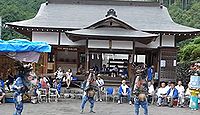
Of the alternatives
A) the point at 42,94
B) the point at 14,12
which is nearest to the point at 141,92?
the point at 42,94

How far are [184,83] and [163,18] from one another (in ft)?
14.7

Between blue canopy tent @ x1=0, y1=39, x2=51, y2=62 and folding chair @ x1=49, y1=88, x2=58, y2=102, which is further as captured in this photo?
folding chair @ x1=49, y1=88, x2=58, y2=102

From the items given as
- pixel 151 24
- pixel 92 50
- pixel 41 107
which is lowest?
pixel 41 107

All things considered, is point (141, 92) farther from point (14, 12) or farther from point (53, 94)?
point (14, 12)

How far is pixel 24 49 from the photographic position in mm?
13219

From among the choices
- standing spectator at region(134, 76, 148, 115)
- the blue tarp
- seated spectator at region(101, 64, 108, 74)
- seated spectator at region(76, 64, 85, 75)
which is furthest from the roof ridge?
standing spectator at region(134, 76, 148, 115)

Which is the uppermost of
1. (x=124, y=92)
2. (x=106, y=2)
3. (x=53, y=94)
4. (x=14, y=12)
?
(x=14, y=12)

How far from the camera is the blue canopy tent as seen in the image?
13.3 metres

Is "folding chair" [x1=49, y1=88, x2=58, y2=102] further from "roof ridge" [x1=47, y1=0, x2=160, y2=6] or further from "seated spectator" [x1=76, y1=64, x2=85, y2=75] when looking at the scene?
"roof ridge" [x1=47, y1=0, x2=160, y2=6]

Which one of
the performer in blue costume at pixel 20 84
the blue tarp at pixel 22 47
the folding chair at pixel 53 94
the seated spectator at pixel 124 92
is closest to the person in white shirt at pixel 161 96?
the seated spectator at pixel 124 92

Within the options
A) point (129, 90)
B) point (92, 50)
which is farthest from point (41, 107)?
point (92, 50)

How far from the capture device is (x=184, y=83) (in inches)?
823

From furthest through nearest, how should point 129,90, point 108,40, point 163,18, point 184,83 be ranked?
point 163,18 → point 184,83 → point 108,40 → point 129,90

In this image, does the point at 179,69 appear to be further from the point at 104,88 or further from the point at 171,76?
the point at 104,88
